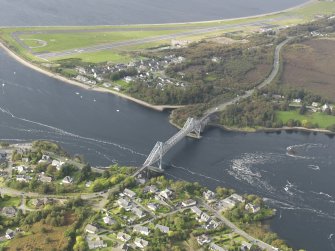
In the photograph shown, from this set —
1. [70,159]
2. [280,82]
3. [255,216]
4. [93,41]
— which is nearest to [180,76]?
[280,82]

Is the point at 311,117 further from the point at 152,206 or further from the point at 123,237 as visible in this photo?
the point at 123,237

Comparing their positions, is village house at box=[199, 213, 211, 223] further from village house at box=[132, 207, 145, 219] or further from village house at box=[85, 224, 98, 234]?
→ village house at box=[85, 224, 98, 234]

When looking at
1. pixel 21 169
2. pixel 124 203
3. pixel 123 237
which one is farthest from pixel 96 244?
pixel 21 169

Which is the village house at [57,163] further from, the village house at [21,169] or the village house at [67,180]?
the village house at [21,169]

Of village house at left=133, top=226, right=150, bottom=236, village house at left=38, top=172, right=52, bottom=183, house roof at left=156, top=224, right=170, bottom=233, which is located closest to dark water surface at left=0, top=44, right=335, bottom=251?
village house at left=38, top=172, right=52, bottom=183

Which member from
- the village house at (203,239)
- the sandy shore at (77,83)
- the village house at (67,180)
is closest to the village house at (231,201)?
the village house at (203,239)
